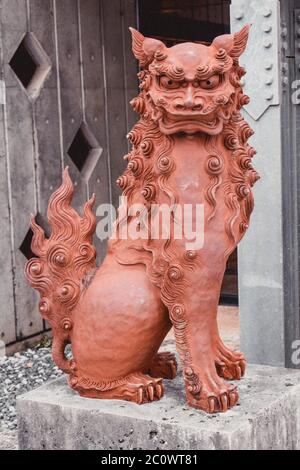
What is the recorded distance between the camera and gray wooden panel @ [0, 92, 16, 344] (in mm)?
5547

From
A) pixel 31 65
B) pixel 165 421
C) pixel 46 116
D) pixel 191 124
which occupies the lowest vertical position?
pixel 165 421

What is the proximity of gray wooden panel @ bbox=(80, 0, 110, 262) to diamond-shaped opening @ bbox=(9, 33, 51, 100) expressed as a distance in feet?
1.56

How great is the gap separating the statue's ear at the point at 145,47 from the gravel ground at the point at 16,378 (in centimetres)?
209

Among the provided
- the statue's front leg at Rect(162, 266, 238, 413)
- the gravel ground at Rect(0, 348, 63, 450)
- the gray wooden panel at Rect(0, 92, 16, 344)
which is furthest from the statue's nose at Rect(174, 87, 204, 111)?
the gray wooden panel at Rect(0, 92, 16, 344)

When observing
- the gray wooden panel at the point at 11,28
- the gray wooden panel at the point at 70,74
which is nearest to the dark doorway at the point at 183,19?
the gray wooden panel at the point at 70,74

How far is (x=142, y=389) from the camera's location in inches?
117

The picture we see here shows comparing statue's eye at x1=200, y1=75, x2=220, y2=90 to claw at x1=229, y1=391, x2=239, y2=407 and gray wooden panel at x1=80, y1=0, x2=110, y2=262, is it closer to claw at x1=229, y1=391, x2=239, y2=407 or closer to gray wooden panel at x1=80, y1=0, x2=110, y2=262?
claw at x1=229, y1=391, x2=239, y2=407

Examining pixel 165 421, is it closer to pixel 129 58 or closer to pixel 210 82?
pixel 210 82

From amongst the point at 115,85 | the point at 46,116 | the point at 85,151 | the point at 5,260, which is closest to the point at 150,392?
the point at 5,260

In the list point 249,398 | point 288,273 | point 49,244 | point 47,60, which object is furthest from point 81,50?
point 249,398

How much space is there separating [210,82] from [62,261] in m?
0.95

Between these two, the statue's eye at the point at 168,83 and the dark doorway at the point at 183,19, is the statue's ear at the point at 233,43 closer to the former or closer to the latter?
the statue's eye at the point at 168,83

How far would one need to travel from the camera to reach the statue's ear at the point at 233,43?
2.89 m
